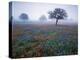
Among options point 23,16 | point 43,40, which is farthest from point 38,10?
point 43,40

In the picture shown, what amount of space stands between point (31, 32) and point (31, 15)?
0.62ft

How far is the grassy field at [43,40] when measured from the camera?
6.74 ft

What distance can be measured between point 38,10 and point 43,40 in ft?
1.13

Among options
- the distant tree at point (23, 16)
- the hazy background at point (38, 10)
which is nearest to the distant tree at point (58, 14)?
the hazy background at point (38, 10)

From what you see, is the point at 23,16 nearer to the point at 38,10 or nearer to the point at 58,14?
the point at 38,10

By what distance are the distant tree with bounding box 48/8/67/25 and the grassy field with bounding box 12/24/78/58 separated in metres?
0.11

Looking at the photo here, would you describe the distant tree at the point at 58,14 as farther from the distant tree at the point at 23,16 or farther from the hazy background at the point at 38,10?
the distant tree at the point at 23,16

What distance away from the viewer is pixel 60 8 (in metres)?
2.24

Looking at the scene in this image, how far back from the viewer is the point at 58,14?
2.23 metres

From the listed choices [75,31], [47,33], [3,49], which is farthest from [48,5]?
[3,49]

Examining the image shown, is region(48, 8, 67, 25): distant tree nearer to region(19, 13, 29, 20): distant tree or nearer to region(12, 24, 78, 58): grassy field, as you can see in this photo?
region(12, 24, 78, 58): grassy field

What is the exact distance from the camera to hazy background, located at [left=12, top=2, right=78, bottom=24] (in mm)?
2055

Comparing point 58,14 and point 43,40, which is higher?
point 58,14

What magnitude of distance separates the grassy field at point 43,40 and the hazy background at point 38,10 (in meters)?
0.08
